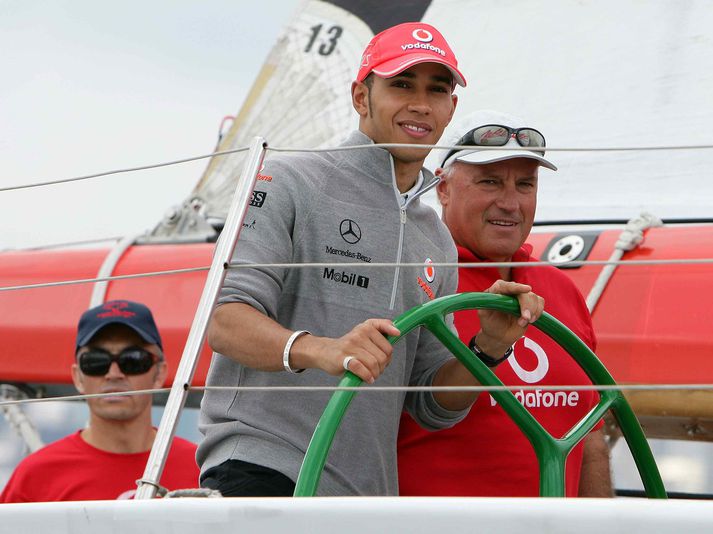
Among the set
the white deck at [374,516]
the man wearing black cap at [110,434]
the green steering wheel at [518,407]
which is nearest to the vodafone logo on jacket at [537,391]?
the green steering wheel at [518,407]

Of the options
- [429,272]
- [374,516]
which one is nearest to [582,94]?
[429,272]

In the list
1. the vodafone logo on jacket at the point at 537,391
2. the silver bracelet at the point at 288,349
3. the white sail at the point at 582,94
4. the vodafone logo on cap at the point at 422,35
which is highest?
the white sail at the point at 582,94

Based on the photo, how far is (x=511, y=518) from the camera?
3.55 feet

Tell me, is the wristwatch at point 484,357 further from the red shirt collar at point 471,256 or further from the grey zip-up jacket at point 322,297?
the red shirt collar at point 471,256

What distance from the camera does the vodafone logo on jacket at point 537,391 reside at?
1539 mm

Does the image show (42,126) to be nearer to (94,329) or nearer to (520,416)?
(94,329)

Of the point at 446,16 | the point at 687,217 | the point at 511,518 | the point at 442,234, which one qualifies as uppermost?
the point at 446,16

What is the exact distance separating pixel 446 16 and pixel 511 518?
220cm

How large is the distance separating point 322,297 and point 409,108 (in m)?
0.25

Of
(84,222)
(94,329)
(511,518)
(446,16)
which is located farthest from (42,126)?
(511,518)

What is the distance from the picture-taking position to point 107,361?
6.70 ft

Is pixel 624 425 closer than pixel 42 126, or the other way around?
pixel 624 425

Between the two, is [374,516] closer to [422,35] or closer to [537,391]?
[537,391]

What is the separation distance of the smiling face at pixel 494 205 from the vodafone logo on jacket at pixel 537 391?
0.14 m
